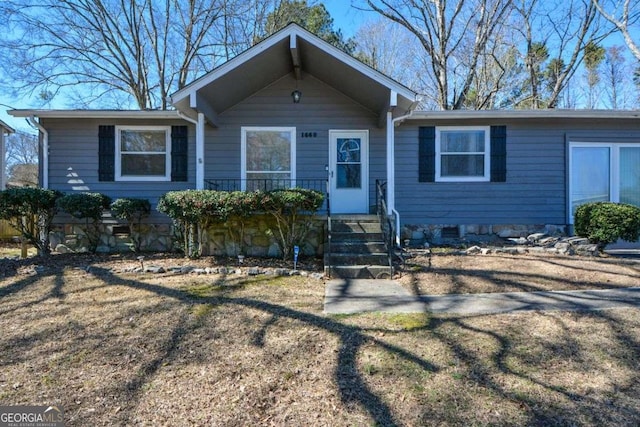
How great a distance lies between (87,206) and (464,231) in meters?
7.89

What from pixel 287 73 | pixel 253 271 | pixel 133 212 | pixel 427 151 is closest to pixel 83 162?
pixel 133 212

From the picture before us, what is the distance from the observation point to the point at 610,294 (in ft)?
15.8

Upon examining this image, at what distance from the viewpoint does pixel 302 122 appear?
8.55 meters

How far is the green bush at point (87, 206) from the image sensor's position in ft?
24.3

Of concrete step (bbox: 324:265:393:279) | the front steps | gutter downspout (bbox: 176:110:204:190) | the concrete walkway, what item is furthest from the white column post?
the concrete walkway

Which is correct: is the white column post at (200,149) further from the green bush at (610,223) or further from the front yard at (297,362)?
the green bush at (610,223)

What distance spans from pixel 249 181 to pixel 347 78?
3.06 metres

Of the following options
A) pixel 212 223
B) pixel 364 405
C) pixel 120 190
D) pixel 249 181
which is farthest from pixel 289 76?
pixel 364 405

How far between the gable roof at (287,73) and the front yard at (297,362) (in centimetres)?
397

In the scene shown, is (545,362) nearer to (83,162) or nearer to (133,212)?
(133,212)

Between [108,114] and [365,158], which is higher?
[108,114]

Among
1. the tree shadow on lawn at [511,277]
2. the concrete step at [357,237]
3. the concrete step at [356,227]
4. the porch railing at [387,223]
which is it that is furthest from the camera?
the concrete step at [356,227]

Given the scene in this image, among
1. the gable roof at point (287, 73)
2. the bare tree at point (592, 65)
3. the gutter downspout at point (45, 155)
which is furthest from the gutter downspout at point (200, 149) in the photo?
the bare tree at point (592, 65)

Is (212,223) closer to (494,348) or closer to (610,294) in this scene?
(494,348)
